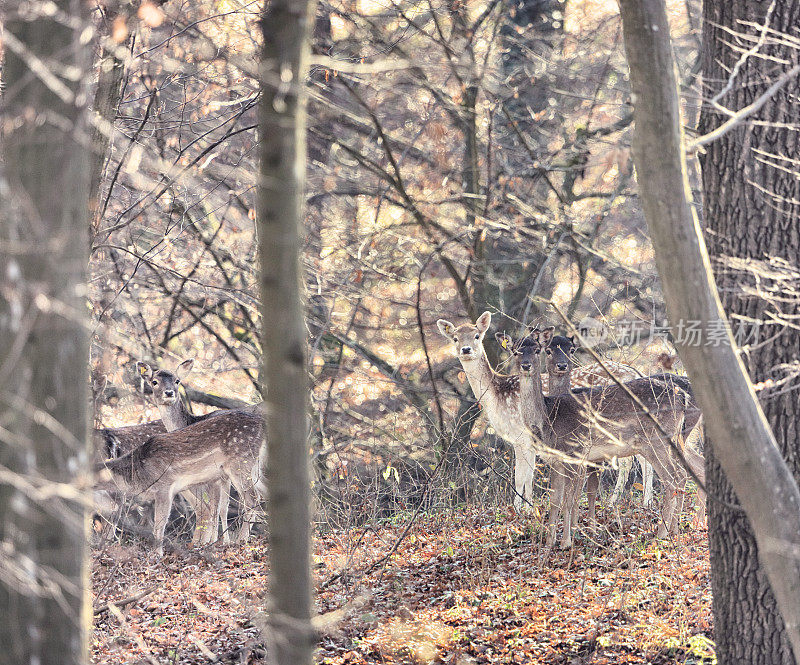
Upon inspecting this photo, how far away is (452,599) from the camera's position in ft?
28.1

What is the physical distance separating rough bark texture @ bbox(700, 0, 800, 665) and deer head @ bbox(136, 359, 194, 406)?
8029mm

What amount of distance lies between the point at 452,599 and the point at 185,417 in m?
5.99

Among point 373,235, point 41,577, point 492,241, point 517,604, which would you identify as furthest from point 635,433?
point 41,577

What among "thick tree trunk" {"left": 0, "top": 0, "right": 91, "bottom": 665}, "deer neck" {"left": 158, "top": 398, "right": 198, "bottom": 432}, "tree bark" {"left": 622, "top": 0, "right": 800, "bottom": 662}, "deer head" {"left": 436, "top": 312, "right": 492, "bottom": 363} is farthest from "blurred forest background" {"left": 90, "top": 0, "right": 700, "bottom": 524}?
"thick tree trunk" {"left": 0, "top": 0, "right": 91, "bottom": 665}

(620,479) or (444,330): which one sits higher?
(444,330)

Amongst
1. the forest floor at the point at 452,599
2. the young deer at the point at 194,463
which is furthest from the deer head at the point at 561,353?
the young deer at the point at 194,463

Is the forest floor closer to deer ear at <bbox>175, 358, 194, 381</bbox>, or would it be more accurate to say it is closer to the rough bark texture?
the rough bark texture

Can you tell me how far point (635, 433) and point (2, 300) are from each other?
754 centimetres

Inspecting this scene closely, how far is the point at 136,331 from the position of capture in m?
15.1

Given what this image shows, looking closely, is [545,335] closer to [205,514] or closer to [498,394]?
[498,394]

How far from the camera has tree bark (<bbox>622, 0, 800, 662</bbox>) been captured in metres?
4.94

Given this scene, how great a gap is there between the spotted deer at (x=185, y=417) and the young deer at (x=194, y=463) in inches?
7.4

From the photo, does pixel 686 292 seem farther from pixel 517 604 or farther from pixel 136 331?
pixel 136 331

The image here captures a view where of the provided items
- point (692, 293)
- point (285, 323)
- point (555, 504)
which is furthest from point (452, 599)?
point (285, 323)
